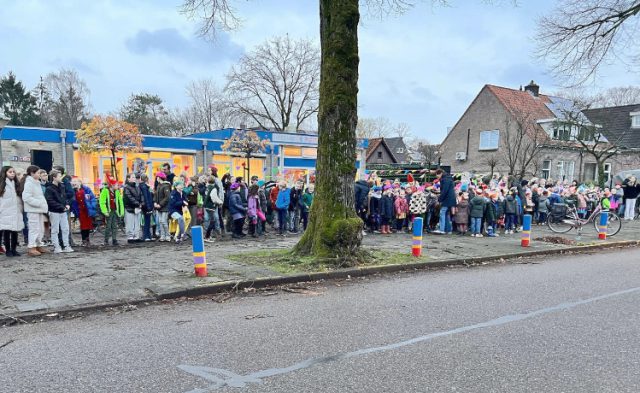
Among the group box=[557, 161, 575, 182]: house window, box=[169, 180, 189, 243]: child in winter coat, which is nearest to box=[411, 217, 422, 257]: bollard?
box=[169, 180, 189, 243]: child in winter coat

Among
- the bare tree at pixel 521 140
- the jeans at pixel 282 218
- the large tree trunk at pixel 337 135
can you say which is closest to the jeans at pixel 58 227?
the large tree trunk at pixel 337 135

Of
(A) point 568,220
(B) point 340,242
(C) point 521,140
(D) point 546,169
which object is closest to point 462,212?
(A) point 568,220

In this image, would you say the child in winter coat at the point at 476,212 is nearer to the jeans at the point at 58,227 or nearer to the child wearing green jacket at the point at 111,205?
the child wearing green jacket at the point at 111,205

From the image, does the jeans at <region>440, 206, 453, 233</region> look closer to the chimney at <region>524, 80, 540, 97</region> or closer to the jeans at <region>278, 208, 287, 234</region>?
the jeans at <region>278, 208, 287, 234</region>

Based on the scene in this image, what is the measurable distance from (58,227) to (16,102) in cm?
5050

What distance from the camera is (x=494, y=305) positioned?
6094 millimetres

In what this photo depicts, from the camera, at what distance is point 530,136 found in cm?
3288

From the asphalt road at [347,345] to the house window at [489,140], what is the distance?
32.3 meters

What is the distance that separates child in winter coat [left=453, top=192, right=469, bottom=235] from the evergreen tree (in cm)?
5036

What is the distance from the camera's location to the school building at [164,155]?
2083cm

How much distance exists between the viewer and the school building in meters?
20.8

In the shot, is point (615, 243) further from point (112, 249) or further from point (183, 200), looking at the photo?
point (112, 249)

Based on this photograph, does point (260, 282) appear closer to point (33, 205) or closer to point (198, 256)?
point (198, 256)

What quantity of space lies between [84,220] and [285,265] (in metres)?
5.36
